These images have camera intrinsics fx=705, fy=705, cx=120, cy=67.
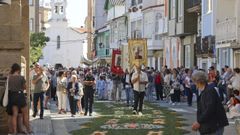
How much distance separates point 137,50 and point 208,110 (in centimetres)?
2518

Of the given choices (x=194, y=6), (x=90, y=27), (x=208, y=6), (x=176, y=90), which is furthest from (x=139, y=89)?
(x=90, y=27)

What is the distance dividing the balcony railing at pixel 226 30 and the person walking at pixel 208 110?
26.9 metres

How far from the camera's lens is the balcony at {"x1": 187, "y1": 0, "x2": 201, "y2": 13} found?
157 feet

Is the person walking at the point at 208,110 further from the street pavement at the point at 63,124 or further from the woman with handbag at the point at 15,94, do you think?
the woman with handbag at the point at 15,94

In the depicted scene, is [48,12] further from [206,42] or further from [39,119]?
[39,119]

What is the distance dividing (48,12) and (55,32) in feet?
27.8

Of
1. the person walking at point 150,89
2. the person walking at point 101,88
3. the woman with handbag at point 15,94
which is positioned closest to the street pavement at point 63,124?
the woman with handbag at point 15,94

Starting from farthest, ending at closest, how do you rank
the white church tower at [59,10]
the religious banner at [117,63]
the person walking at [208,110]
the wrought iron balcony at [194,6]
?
the white church tower at [59,10]
the wrought iron balcony at [194,6]
the religious banner at [117,63]
the person walking at [208,110]

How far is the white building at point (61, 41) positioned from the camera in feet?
425

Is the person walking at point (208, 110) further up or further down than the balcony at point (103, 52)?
further down

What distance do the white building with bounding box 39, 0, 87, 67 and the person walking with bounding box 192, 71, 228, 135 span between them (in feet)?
386

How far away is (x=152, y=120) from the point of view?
846 inches

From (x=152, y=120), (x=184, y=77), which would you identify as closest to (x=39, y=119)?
(x=152, y=120)

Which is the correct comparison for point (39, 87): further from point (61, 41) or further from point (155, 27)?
point (61, 41)
